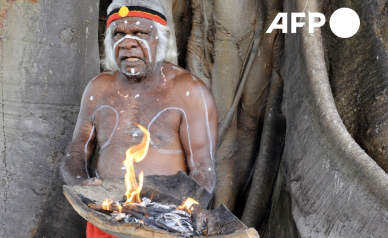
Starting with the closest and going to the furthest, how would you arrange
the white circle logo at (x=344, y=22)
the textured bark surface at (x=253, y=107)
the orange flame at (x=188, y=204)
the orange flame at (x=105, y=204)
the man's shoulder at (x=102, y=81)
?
the orange flame at (x=105, y=204) → the orange flame at (x=188, y=204) → the textured bark surface at (x=253, y=107) → the man's shoulder at (x=102, y=81) → the white circle logo at (x=344, y=22)

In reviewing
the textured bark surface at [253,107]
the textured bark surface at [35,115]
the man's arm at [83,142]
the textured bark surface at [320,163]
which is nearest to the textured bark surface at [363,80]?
the textured bark surface at [253,107]

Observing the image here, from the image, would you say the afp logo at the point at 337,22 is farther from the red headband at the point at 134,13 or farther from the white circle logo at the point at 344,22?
the red headband at the point at 134,13

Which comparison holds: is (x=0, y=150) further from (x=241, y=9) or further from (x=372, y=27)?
(x=372, y=27)

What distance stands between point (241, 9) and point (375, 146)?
1.42m

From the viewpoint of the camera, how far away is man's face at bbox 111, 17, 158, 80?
3334 mm

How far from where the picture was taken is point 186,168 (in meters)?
3.39

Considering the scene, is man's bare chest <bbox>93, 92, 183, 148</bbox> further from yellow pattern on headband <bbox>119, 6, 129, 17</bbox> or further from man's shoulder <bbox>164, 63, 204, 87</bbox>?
yellow pattern on headband <bbox>119, 6, 129, 17</bbox>

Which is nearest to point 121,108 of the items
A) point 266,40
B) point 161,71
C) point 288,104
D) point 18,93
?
point 161,71

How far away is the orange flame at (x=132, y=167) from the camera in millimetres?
2891

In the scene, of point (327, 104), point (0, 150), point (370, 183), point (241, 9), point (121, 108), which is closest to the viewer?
point (370, 183)

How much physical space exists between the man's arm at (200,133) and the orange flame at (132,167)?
213mm

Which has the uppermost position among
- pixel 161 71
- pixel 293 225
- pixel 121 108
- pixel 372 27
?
pixel 372 27

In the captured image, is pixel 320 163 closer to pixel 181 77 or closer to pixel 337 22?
pixel 181 77

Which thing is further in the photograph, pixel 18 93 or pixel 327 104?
pixel 18 93
